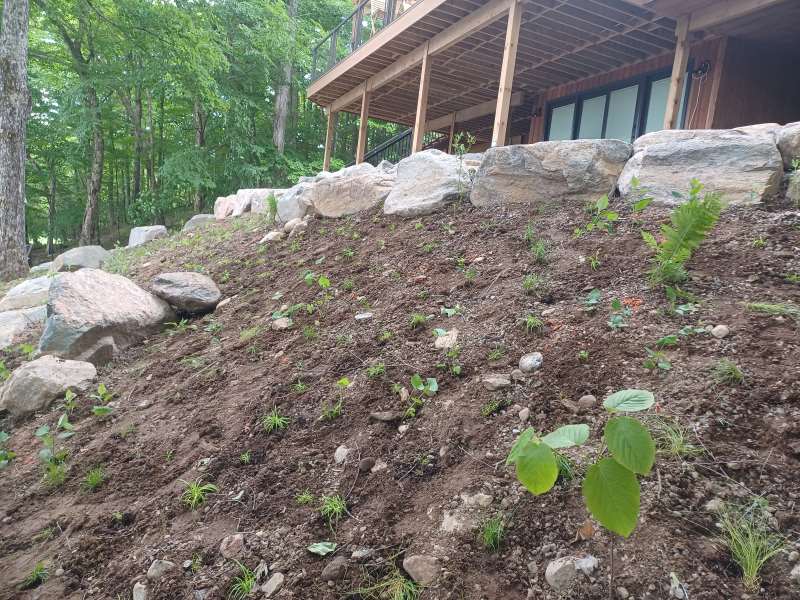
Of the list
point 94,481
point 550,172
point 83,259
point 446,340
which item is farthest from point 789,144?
point 83,259

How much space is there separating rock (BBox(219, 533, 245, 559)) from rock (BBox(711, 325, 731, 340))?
212 centimetres

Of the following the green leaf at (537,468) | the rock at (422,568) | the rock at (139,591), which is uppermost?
the green leaf at (537,468)

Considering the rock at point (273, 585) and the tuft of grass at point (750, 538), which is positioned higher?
the tuft of grass at point (750, 538)

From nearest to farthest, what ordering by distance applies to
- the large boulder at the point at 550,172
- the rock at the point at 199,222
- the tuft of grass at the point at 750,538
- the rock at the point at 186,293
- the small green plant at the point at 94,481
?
the tuft of grass at the point at 750,538
the small green plant at the point at 94,481
the large boulder at the point at 550,172
the rock at the point at 186,293
the rock at the point at 199,222

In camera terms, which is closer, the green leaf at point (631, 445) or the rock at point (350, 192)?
the green leaf at point (631, 445)

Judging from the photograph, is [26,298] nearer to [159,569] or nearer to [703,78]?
[159,569]

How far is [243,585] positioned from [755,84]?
30.9 feet

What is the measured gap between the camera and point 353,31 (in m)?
9.81

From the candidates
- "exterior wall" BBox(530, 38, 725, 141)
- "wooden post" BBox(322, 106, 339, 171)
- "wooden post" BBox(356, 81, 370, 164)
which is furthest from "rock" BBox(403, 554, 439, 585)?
"wooden post" BBox(322, 106, 339, 171)

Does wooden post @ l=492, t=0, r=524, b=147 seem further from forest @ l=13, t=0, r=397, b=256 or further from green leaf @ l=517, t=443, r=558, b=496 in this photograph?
forest @ l=13, t=0, r=397, b=256

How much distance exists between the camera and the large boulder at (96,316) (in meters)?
3.66

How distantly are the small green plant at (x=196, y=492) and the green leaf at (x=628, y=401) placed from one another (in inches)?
66.4

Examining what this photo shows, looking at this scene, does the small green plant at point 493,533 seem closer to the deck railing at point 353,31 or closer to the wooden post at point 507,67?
the wooden post at point 507,67

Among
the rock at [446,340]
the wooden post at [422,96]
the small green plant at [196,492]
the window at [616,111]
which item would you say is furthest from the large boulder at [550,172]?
the window at [616,111]
